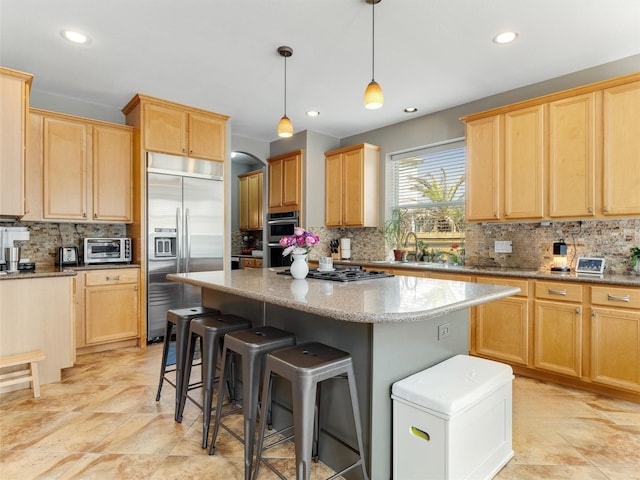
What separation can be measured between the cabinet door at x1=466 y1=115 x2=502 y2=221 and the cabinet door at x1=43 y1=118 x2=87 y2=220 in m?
4.12

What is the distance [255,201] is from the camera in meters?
6.61

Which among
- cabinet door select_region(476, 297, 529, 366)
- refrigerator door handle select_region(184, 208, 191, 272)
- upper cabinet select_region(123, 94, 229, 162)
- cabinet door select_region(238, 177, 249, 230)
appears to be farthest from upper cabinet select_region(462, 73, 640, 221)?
cabinet door select_region(238, 177, 249, 230)

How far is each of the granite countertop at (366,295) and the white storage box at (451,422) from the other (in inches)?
14.3

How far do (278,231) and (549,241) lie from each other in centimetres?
355

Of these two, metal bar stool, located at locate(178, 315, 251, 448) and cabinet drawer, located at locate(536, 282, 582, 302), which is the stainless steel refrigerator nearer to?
Result: metal bar stool, located at locate(178, 315, 251, 448)

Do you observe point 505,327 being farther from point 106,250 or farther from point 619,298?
point 106,250

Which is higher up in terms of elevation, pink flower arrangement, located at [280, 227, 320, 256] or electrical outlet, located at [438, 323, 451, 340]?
pink flower arrangement, located at [280, 227, 320, 256]

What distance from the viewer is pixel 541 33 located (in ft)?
9.12

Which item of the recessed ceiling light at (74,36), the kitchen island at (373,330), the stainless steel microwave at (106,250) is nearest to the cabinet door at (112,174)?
the stainless steel microwave at (106,250)

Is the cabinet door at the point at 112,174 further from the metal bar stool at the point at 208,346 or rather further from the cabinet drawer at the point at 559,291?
the cabinet drawer at the point at 559,291

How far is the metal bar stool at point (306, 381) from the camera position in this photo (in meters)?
1.51

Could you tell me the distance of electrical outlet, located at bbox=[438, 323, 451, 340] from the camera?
6.73 feet

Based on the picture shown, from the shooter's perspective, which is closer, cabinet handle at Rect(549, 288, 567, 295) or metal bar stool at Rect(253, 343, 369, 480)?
metal bar stool at Rect(253, 343, 369, 480)

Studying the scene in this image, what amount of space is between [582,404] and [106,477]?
3127 millimetres
